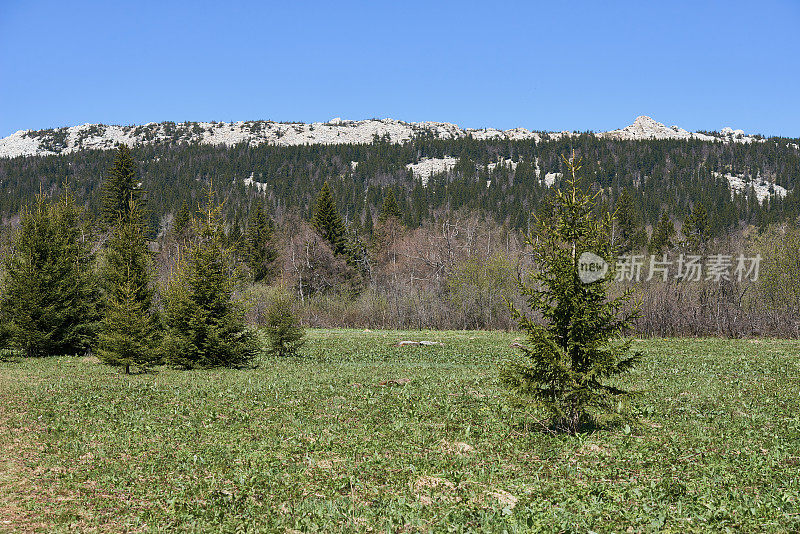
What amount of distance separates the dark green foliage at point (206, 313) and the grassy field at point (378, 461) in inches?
217

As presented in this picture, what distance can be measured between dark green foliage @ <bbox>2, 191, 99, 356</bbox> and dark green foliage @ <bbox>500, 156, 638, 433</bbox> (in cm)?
2662

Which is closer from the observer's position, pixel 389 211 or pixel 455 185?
pixel 389 211

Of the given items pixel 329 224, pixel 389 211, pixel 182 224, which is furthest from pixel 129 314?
pixel 389 211

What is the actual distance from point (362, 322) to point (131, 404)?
1682 inches

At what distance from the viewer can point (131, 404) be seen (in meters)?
15.8

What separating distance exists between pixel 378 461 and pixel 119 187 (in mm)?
54059

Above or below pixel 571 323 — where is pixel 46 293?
below

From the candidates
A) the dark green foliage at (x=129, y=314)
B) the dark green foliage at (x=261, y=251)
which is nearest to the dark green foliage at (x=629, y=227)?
the dark green foliage at (x=261, y=251)

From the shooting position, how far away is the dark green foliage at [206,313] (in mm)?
25016

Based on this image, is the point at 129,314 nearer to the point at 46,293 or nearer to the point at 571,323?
the point at 46,293

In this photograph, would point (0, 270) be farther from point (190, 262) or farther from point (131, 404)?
point (131, 404)

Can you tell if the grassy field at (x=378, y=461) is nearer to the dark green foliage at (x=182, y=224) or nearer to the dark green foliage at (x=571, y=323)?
the dark green foliage at (x=571, y=323)

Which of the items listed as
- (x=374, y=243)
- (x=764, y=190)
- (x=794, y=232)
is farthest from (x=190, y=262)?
(x=764, y=190)

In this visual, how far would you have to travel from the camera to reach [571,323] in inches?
461
